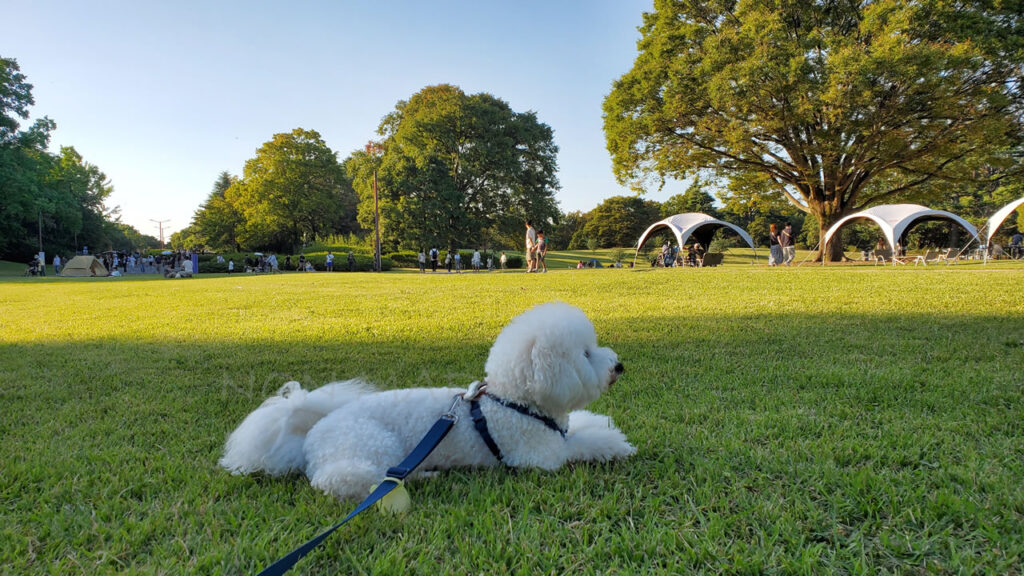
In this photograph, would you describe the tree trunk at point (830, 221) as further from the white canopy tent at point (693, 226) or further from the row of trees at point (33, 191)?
the row of trees at point (33, 191)

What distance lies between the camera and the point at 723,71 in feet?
62.0

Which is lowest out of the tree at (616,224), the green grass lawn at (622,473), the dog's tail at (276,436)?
the green grass lawn at (622,473)

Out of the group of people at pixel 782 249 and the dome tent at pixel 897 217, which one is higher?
the dome tent at pixel 897 217

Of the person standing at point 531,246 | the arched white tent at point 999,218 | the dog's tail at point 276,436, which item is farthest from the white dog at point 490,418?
the arched white tent at point 999,218

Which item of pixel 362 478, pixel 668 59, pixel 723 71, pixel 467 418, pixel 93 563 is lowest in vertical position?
pixel 93 563

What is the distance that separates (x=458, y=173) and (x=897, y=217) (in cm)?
2666

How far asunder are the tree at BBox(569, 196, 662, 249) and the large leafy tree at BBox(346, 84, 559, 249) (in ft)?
55.3

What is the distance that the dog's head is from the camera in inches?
68.5

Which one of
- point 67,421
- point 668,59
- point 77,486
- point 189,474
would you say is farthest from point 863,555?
point 668,59

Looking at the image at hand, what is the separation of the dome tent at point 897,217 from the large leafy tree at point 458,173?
21.6 metres

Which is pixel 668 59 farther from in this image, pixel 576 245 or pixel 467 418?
pixel 576 245

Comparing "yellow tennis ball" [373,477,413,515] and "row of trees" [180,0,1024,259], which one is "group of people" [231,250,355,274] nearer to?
"row of trees" [180,0,1024,259]

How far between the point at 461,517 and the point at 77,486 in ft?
4.90

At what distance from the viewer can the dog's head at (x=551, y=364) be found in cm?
174
